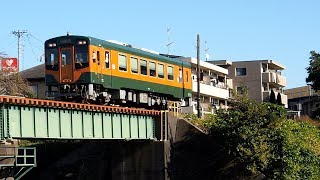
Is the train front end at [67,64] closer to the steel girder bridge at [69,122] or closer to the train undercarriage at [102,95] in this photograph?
the train undercarriage at [102,95]

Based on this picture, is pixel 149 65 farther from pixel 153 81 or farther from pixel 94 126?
pixel 94 126

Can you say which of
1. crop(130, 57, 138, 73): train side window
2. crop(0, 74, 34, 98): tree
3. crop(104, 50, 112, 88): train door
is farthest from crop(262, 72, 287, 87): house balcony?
crop(104, 50, 112, 88): train door

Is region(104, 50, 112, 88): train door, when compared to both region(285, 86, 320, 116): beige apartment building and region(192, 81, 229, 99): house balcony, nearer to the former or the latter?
region(192, 81, 229, 99): house balcony

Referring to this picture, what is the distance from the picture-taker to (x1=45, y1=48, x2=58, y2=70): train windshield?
3203 cm

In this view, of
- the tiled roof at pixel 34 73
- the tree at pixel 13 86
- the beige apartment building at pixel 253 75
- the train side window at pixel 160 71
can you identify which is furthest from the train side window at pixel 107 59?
the beige apartment building at pixel 253 75

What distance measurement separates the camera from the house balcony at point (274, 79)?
79.1 meters

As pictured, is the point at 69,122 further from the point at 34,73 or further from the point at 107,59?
the point at 34,73

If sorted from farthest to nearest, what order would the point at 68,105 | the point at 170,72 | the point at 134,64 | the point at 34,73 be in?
the point at 34,73 → the point at 170,72 → the point at 134,64 → the point at 68,105

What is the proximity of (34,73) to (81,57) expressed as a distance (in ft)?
103

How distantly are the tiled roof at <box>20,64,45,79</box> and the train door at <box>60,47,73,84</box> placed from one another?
29132mm

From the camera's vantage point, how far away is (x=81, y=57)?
31406mm

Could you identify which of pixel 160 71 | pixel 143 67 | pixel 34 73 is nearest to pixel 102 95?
pixel 143 67

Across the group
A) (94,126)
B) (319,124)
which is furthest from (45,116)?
(319,124)

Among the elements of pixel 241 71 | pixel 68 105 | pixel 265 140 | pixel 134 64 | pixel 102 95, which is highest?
pixel 241 71
